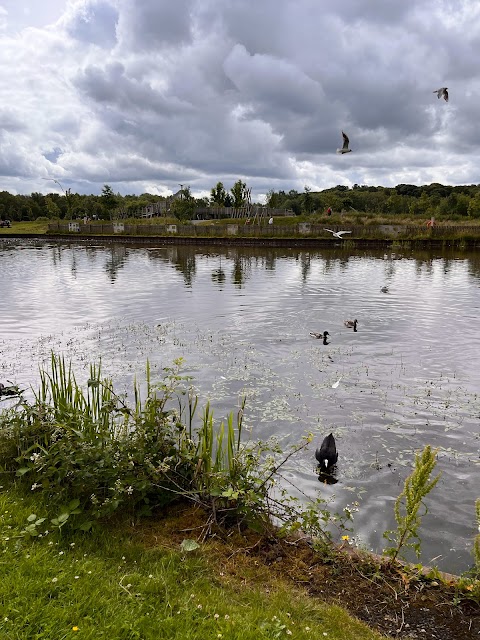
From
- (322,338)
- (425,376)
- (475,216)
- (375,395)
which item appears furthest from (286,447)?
(475,216)

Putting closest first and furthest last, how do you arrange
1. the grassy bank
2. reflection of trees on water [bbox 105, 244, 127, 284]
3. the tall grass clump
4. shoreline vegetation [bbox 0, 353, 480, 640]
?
shoreline vegetation [bbox 0, 353, 480, 640] → the tall grass clump → reflection of trees on water [bbox 105, 244, 127, 284] → the grassy bank

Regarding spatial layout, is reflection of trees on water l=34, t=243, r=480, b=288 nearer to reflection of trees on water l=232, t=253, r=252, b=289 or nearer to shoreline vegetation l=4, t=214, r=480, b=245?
reflection of trees on water l=232, t=253, r=252, b=289

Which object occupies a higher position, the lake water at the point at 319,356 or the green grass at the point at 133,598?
the green grass at the point at 133,598

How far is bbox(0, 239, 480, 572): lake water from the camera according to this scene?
5793 mm

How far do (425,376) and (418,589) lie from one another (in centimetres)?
666

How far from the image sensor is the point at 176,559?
3.59 m

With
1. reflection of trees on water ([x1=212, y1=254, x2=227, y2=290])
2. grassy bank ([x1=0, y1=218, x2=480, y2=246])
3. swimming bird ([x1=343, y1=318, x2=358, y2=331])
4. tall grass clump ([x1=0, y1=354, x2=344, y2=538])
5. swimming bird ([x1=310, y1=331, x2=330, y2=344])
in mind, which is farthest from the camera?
grassy bank ([x1=0, y1=218, x2=480, y2=246])

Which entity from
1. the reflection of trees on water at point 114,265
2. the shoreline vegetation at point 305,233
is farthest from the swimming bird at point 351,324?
the shoreline vegetation at point 305,233

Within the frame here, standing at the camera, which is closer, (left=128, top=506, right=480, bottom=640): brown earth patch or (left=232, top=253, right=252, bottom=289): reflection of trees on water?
(left=128, top=506, right=480, bottom=640): brown earth patch

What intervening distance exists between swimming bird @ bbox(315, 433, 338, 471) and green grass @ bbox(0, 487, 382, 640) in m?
2.68

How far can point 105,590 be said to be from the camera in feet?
10.3

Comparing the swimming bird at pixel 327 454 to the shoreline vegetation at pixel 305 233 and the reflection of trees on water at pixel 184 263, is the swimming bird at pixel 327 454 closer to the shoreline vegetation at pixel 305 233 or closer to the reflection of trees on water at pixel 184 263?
the reflection of trees on water at pixel 184 263

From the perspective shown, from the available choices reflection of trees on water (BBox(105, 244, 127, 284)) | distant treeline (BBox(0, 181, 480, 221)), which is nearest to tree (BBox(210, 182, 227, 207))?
distant treeline (BBox(0, 181, 480, 221))

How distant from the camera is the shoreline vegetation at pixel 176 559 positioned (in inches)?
116
